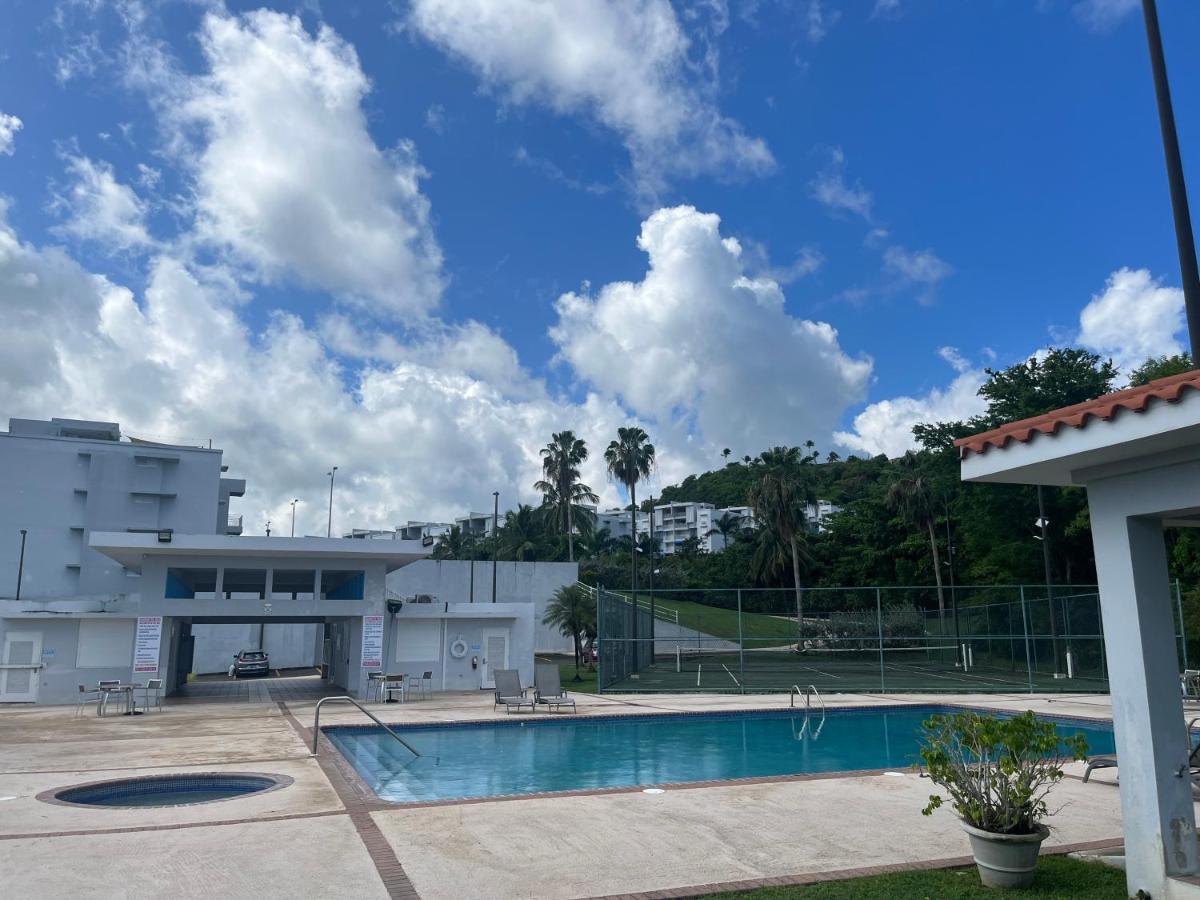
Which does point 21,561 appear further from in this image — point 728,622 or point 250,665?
point 728,622

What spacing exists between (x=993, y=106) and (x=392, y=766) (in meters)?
13.5

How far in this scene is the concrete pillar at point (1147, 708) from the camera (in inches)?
203

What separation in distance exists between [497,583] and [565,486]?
20497 millimetres

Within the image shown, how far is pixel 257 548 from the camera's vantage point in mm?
21938

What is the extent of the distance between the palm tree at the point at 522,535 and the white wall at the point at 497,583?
1237 cm

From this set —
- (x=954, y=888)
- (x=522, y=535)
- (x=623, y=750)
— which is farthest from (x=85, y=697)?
(x=522, y=535)

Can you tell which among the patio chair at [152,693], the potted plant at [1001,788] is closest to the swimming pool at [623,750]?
the potted plant at [1001,788]

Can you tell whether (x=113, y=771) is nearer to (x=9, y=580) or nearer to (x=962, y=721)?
A: (x=962, y=721)

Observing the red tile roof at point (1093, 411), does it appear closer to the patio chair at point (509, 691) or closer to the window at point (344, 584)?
the patio chair at point (509, 691)

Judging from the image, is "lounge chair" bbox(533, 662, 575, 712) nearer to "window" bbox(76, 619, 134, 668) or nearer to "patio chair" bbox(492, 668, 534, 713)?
"patio chair" bbox(492, 668, 534, 713)

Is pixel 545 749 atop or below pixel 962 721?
below

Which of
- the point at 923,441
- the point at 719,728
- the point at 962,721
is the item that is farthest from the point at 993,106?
the point at 923,441

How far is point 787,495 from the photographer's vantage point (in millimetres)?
48094

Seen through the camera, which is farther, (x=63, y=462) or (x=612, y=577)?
(x=612, y=577)
